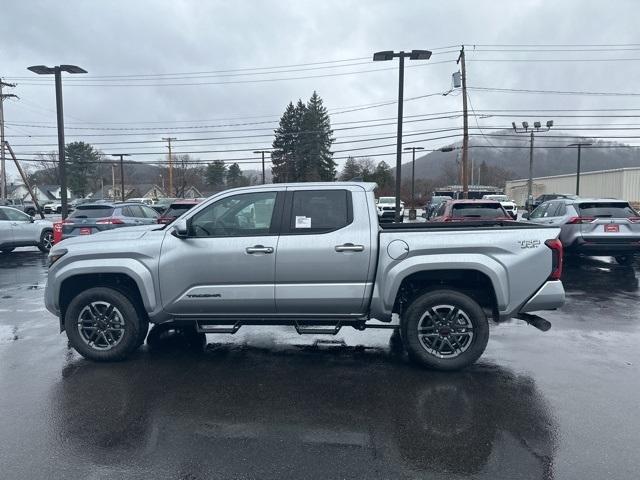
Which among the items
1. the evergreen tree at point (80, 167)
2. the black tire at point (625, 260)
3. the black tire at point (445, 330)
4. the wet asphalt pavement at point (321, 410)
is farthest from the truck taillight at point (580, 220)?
the evergreen tree at point (80, 167)

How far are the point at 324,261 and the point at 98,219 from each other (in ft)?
34.3

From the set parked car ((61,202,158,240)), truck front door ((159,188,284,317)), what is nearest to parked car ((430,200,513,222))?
truck front door ((159,188,284,317))

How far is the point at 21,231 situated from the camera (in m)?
16.2

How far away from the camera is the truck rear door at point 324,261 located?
535 cm

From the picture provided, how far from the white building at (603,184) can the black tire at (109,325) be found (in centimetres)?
5161

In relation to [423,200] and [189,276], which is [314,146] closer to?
[423,200]

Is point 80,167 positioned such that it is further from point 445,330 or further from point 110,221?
point 445,330

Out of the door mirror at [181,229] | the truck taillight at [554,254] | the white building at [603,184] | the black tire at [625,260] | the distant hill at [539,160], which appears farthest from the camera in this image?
the distant hill at [539,160]

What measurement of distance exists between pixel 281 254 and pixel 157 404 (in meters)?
1.80

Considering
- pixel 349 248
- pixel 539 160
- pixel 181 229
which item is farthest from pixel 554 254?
pixel 539 160

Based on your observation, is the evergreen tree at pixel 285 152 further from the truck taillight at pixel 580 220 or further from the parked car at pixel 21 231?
the truck taillight at pixel 580 220

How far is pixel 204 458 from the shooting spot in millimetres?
3732

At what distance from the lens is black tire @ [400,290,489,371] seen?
5.36 metres

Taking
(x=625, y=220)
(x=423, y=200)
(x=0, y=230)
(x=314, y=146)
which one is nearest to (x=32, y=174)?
(x=314, y=146)
